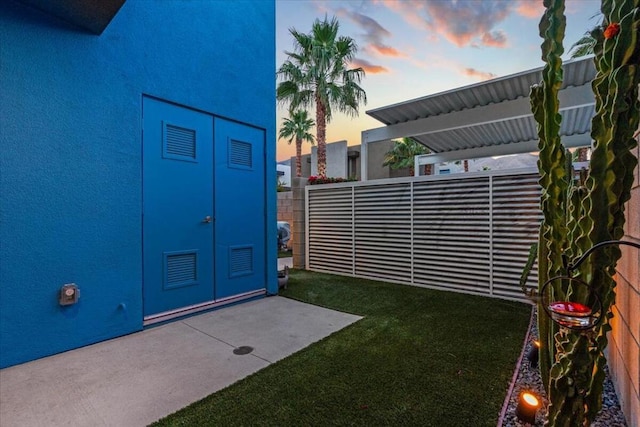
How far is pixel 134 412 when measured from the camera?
1749mm

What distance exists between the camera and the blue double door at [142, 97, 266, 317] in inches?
122

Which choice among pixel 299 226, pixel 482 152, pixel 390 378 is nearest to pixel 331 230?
pixel 299 226

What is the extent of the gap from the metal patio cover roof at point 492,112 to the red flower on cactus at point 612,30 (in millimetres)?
3539

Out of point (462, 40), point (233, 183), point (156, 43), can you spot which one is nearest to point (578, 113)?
point (462, 40)

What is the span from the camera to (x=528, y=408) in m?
1.59

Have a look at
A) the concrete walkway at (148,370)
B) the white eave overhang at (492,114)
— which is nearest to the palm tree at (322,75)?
the white eave overhang at (492,114)

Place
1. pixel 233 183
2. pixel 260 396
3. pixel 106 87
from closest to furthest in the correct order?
pixel 260 396, pixel 106 87, pixel 233 183

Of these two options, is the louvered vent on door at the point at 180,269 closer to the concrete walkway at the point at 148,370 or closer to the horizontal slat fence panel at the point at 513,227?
the concrete walkway at the point at 148,370

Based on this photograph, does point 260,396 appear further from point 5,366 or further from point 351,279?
point 351,279

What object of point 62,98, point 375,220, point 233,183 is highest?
point 62,98

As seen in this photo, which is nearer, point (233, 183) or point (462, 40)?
point (233, 183)

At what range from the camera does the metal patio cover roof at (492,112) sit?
4.22 metres

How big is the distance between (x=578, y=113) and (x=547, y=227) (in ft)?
18.1

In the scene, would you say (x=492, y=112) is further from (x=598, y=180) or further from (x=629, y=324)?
(x=598, y=180)
